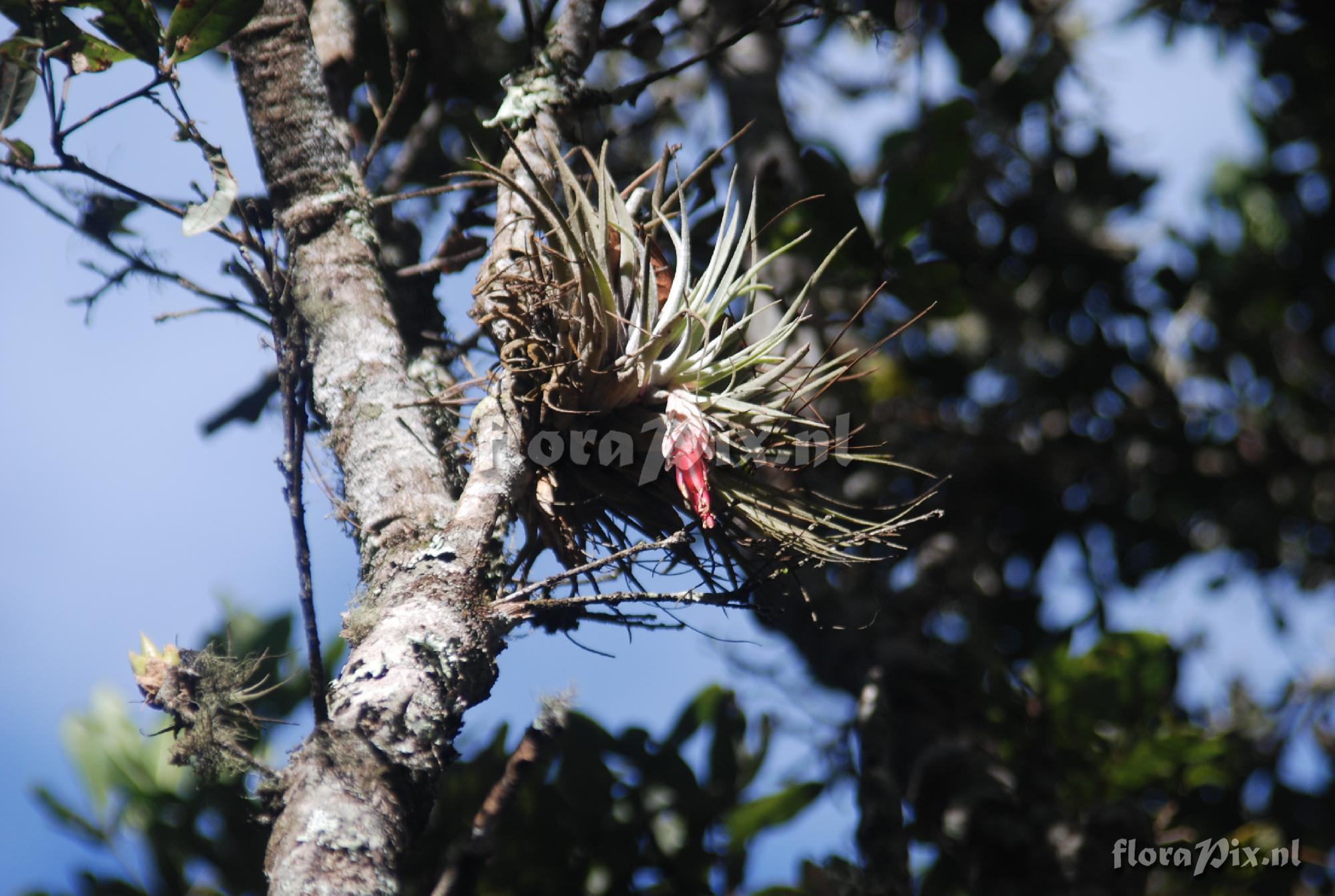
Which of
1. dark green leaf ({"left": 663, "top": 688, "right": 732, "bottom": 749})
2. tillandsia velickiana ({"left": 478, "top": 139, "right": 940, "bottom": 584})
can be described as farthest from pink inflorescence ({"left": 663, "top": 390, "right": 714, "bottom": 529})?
dark green leaf ({"left": 663, "top": 688, "right": 732, "bottom": 749})

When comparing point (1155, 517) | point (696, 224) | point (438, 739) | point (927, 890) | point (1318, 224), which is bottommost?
point (438, 739)

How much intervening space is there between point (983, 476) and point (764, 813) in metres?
1.67

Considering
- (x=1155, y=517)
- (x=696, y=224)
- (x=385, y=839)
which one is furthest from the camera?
(x=1155, y=517)

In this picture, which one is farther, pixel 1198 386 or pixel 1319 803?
pixel 1198 386

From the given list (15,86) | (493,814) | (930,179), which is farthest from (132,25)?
(930,179)

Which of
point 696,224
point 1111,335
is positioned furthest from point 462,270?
point 1111,335

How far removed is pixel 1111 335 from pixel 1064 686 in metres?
1.61

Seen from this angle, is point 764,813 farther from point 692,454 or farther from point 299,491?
point 299,491

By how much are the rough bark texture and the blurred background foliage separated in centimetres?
15

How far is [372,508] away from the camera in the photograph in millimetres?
1365

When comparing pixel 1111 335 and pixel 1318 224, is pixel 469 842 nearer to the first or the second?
pixel 1111 335

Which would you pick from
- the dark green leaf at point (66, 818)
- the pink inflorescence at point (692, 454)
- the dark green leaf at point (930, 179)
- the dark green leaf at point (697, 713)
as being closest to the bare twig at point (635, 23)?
the dark green leaf at point (930, 179)

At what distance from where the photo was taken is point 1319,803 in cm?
318

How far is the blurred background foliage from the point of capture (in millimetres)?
2195
